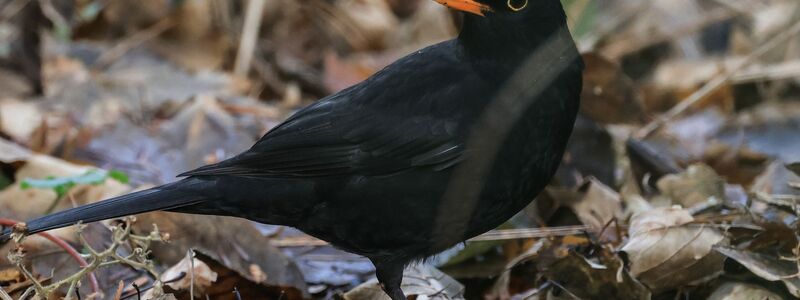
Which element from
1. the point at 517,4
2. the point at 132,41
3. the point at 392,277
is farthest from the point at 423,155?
the point at 132,41

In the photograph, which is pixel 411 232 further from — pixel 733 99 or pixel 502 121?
pixel 733 99

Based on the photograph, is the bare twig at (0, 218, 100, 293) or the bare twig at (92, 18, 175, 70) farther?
the bare twig at (92, 18, 175, 70)

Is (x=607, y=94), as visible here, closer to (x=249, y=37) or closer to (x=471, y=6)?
(x=471, y=6)

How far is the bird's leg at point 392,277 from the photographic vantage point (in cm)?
363

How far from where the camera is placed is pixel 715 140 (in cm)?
607

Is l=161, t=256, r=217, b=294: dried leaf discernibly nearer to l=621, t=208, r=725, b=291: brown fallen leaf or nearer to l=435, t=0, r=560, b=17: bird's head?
l=435, t=0, r=560, b=17: bird's head

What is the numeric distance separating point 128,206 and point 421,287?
3.36 feet

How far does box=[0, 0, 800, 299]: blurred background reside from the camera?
3.68 m

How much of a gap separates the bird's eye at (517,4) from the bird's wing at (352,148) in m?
0.40

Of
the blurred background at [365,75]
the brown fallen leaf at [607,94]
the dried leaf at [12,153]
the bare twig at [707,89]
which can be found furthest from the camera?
the bare twig at [707,89]

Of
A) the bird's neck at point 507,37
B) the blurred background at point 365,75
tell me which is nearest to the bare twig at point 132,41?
the blurred background at point 365,75

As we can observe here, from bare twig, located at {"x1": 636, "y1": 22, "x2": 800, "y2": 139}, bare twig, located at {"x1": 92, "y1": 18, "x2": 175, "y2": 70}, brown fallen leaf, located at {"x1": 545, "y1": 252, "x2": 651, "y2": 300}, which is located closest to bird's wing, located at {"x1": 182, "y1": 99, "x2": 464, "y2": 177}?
brown fallen leaf, located at {"x1": 545, "y1": 252, "x2": 651, "y2": 300}

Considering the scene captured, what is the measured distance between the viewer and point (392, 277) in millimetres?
3641

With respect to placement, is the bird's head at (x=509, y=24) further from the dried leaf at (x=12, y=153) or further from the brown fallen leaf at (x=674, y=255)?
the dried leaf at (x=12, y=153)
